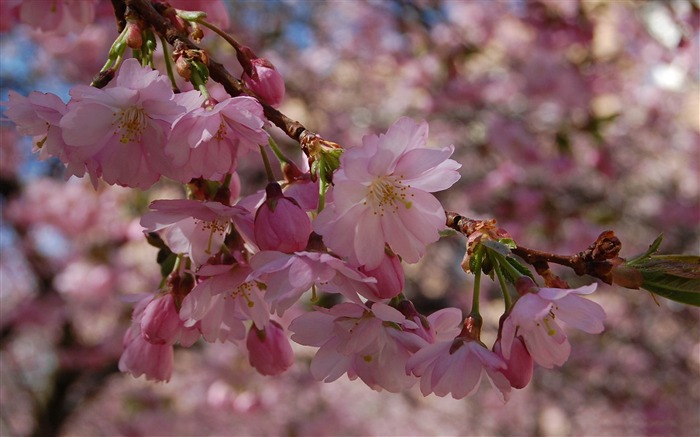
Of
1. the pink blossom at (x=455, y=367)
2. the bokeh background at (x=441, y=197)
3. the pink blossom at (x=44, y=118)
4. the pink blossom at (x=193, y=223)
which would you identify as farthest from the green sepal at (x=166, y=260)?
the bokeh background at (x=441, y=197)

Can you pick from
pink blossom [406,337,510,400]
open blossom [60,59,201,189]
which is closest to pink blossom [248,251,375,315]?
pink blossom [406,337,510,400]

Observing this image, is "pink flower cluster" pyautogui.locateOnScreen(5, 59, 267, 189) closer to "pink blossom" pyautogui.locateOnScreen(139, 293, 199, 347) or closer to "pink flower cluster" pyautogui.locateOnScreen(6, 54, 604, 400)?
"pink flower cluster" pyautogui.locateOnScreen(6, 54, 604, 400)

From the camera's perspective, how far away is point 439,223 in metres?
0.78

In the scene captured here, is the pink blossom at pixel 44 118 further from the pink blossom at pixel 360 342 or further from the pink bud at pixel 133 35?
the pink blossom at pixel 360 342

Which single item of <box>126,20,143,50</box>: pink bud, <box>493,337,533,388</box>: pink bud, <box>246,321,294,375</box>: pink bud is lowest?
<box>246,321,294,375</box>: pink bud

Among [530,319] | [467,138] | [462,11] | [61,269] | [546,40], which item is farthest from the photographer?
[462,11]

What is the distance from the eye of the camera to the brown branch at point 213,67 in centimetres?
79

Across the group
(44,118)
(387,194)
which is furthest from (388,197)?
(44,118)

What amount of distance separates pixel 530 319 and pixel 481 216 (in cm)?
426

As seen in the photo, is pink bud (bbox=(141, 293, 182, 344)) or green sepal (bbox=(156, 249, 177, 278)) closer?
pink bud (bbox=(141, 293, 182, 344))

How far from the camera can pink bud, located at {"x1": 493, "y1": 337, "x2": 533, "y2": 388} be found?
0.75 m

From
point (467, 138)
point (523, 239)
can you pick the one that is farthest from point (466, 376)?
point (467, 138)

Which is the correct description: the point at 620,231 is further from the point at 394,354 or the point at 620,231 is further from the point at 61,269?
the point at 394,354

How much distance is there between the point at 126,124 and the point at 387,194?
0.34 m
